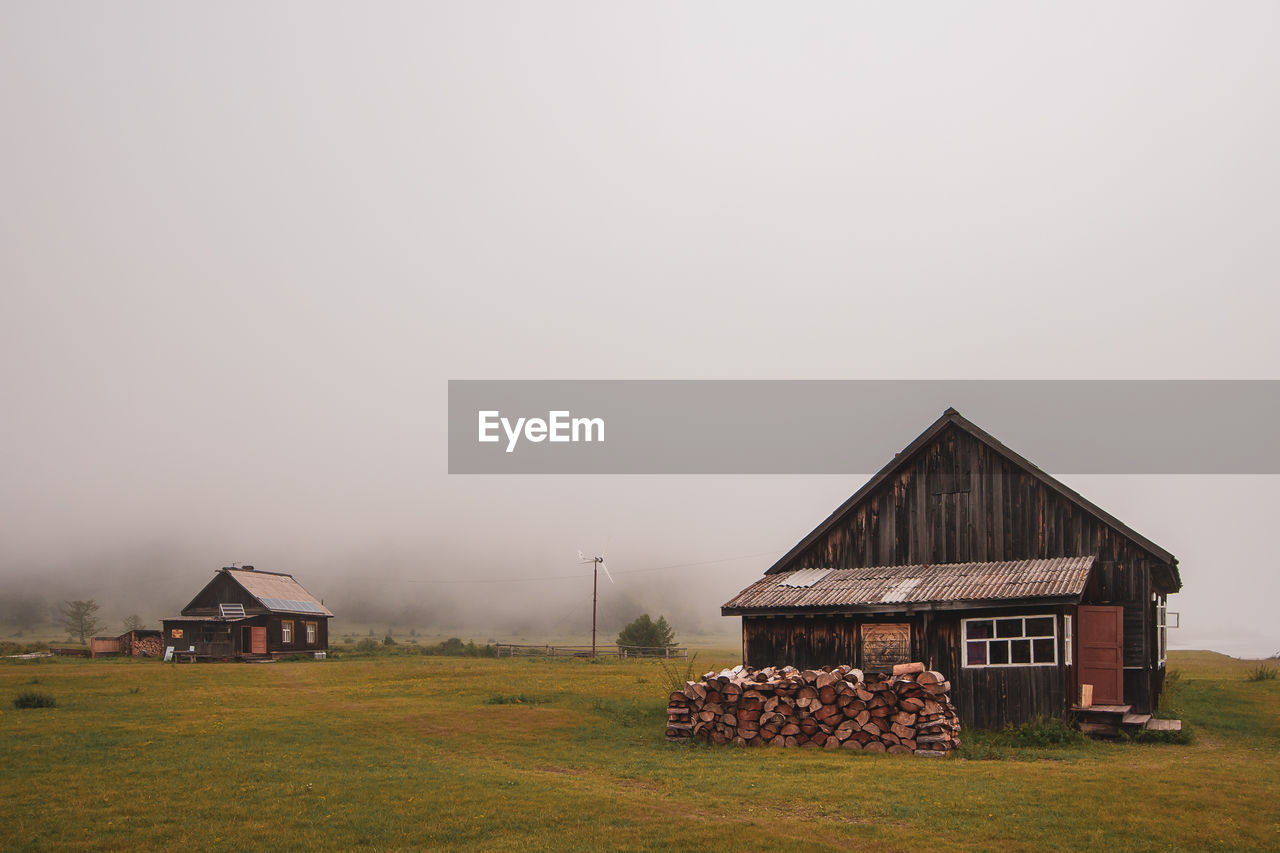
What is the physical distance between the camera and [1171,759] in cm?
2239

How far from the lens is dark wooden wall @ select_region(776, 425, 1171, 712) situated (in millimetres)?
28812

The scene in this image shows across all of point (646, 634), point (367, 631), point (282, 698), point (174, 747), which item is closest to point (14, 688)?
point (282, 698)

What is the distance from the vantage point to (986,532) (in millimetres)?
30859

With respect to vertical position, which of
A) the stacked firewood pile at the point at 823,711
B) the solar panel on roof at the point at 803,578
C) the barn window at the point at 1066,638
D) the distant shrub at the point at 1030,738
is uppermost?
the solar panel on roof at the point at 803,578

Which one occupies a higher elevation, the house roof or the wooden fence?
the house roof

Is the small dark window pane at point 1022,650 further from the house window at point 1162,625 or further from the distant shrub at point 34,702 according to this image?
the distant shrub at point 34,702

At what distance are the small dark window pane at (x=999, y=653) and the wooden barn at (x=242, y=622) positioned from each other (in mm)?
60995

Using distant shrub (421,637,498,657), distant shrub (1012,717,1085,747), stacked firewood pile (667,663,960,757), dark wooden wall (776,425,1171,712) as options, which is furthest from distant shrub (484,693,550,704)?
distant shrub (421,637,498,657)

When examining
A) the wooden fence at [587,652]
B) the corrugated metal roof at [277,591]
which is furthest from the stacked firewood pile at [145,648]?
the wooden fence at [587,652]

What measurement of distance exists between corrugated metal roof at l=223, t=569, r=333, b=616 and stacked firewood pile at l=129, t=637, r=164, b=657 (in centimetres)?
848

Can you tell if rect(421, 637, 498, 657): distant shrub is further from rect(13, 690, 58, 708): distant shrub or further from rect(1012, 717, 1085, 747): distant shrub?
rect(1012, 717, 1085, 747): distant shrub

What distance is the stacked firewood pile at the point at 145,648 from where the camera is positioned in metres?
77.6

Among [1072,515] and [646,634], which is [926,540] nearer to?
[1072,515]

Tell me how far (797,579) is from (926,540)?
4.38 meters
